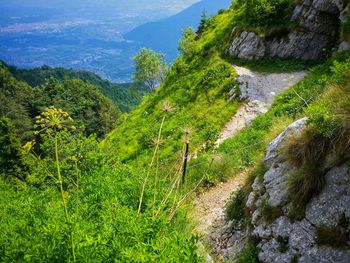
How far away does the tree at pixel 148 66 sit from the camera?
65.3m

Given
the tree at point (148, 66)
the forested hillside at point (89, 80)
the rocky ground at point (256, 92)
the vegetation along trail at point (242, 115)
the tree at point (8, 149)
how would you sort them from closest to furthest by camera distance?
1. the vegetation along trail at point (242, 115)
2. the rocky ground at point (256, 92)
3. the tree at point (8, 149)
4. the tree at point (148, 66)
5. the forested hillside at point (89, 80)

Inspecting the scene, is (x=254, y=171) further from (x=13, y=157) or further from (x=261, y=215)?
(x=13, y=157)

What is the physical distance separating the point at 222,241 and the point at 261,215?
76.9 inches

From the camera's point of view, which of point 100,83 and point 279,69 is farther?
point 100,83

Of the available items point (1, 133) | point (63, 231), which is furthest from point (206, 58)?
point (63, 231)

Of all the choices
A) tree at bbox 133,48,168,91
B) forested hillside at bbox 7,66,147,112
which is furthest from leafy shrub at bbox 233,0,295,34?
forested hillside at bbox 7,66,147,112

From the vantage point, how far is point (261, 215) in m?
9.71

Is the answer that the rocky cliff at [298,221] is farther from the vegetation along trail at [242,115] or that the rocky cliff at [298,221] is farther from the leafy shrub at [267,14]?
the leafy shrub at [267,14]

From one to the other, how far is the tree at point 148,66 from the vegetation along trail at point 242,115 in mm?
39182

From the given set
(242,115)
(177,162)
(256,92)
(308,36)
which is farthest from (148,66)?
(177,162)

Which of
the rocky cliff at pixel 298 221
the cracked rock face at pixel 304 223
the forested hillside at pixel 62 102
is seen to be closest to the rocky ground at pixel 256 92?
the rocky cliff at pixel 298 221

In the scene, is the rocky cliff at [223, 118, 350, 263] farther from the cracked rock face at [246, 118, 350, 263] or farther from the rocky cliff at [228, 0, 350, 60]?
the rocky cliff at [228, 0, 350, 60]

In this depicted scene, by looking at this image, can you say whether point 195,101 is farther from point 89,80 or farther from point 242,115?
point 89,80

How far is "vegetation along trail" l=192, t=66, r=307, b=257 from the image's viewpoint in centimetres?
1318
